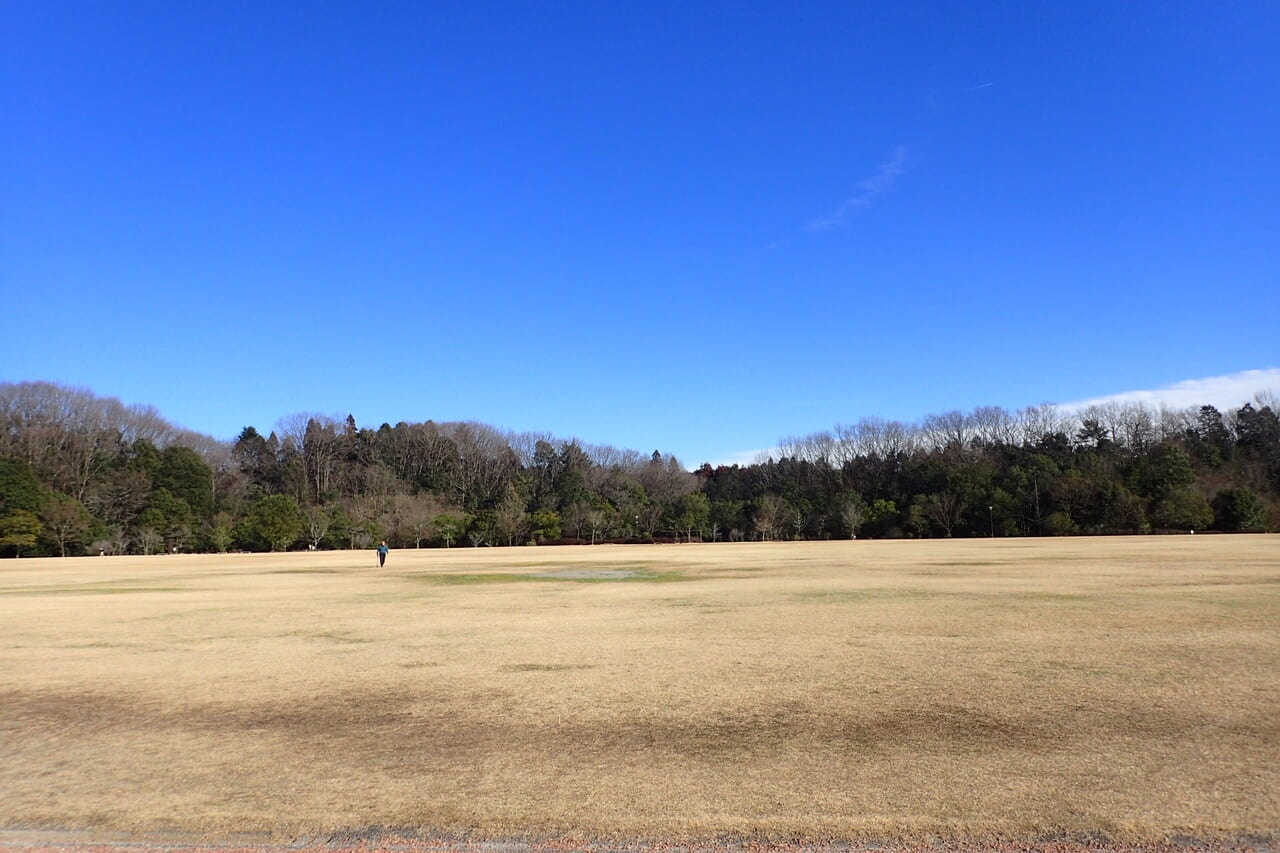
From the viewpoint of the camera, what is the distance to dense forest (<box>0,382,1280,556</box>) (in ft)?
215

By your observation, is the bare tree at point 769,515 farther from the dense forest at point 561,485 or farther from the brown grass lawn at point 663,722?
the brown grass lawn at point 663,722

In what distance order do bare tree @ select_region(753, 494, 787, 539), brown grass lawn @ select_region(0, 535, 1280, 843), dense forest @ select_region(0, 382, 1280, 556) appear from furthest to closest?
bare tree @ select_region(753, 494, 787, 539)
dense forest @ select_region(0, 382, 1280, 556)
brown grass lawn @ select_region(0, 535, 1280, 843)

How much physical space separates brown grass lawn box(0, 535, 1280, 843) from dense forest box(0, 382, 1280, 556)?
55.2 metres

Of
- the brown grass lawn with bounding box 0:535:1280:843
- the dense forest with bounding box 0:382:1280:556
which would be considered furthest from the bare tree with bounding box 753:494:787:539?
the brown grass lawn with bounding box 0:535:1280:843

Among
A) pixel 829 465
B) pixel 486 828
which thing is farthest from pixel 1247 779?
pixel 829 465

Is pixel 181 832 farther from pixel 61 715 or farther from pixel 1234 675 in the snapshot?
pixel 1234 675

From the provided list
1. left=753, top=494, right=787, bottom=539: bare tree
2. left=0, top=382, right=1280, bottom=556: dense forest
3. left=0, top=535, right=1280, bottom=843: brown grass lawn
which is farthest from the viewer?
left=753, top=494, right=787, bottom=539: bare tree

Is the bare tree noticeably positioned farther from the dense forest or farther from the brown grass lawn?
the brown grass lawn

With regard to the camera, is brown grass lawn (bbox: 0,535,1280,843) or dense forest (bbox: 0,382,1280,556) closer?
brown grass lawn (bbox: 0,535,1280,843)

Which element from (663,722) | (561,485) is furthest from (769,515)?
(663,722)

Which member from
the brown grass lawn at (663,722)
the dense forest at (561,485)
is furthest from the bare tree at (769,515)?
the brown grass lawn at (663,722)

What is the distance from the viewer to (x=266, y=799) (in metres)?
6.04

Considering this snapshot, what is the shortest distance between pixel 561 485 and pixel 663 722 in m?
81.9

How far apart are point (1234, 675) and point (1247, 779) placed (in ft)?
13.9
